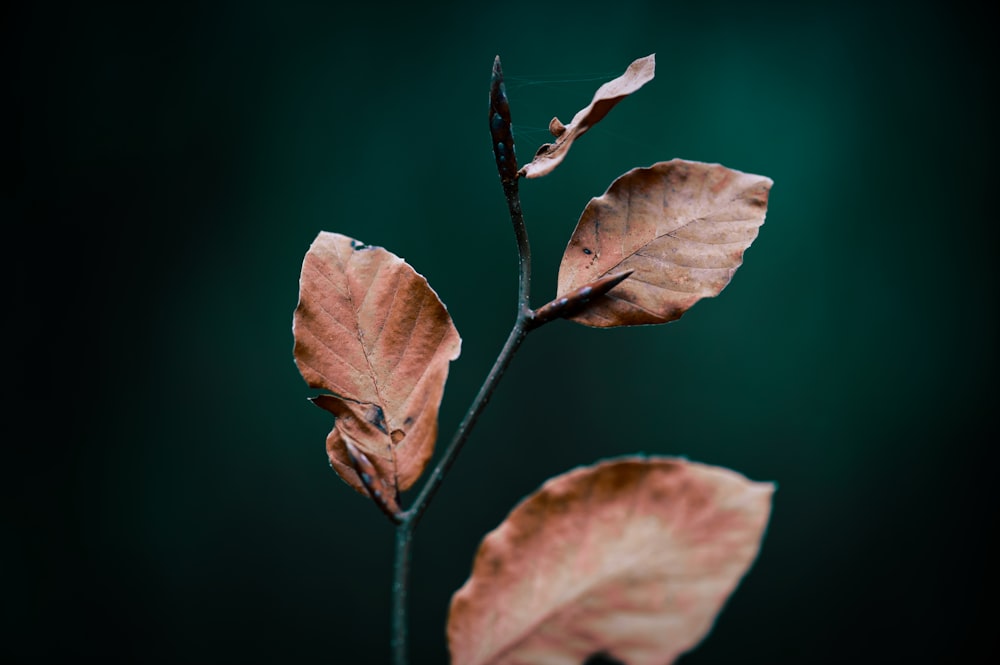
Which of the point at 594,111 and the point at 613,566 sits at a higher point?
the point at 594,111

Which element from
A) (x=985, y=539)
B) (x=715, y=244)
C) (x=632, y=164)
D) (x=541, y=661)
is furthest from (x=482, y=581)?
(x=985, y=539)

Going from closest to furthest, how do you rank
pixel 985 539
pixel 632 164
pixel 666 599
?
pixel 666 599
pixel 632 164
pixel 985 539

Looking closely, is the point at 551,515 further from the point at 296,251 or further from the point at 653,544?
the point at 296,251

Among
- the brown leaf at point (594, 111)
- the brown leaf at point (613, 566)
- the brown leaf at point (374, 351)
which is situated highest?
the brown leaf at point (594, 111)

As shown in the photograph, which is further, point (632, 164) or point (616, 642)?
point (632, 164)
